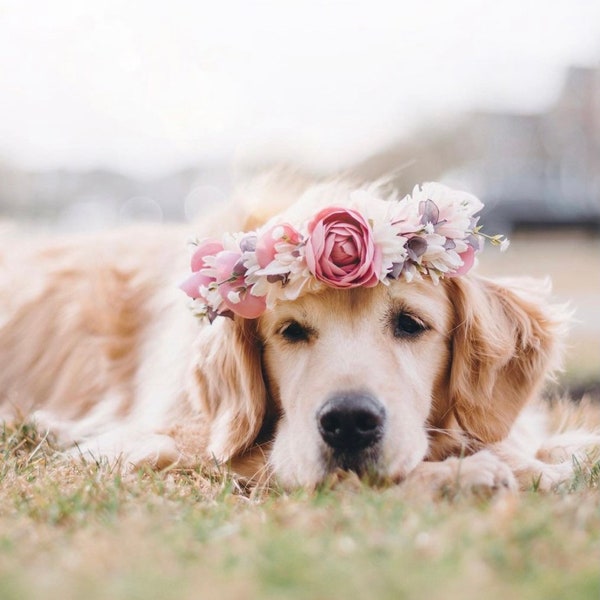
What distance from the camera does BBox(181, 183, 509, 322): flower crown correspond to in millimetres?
2920

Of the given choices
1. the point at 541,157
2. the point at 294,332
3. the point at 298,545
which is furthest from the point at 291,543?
the point at 541,157

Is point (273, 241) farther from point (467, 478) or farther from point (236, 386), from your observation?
point (467, 478)

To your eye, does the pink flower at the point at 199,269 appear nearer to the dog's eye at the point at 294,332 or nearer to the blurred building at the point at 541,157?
the dog's eye at the point at 294,332

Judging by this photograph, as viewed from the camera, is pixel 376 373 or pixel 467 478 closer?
pixel 467 478

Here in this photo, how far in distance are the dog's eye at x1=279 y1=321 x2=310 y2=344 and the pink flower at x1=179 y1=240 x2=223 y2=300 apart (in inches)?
12.2

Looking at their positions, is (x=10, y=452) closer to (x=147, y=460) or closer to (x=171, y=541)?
(x=147, y=460)

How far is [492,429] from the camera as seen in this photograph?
327 centimetres

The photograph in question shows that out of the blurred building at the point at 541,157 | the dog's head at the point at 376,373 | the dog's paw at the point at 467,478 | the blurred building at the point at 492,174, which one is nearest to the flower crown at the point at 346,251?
the dog's head at the point at 376,373

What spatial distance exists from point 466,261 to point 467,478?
2.90 ft

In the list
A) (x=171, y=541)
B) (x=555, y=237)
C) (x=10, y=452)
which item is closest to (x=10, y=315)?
(x=10, y=452)

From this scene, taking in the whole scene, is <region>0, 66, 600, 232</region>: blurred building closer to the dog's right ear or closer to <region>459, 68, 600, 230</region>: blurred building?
<region>459, 68, 600, 230</region>: blurred building

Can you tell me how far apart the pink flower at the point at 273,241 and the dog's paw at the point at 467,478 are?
0.87 m

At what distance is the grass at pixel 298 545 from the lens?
1.53m

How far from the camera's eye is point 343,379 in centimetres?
275
